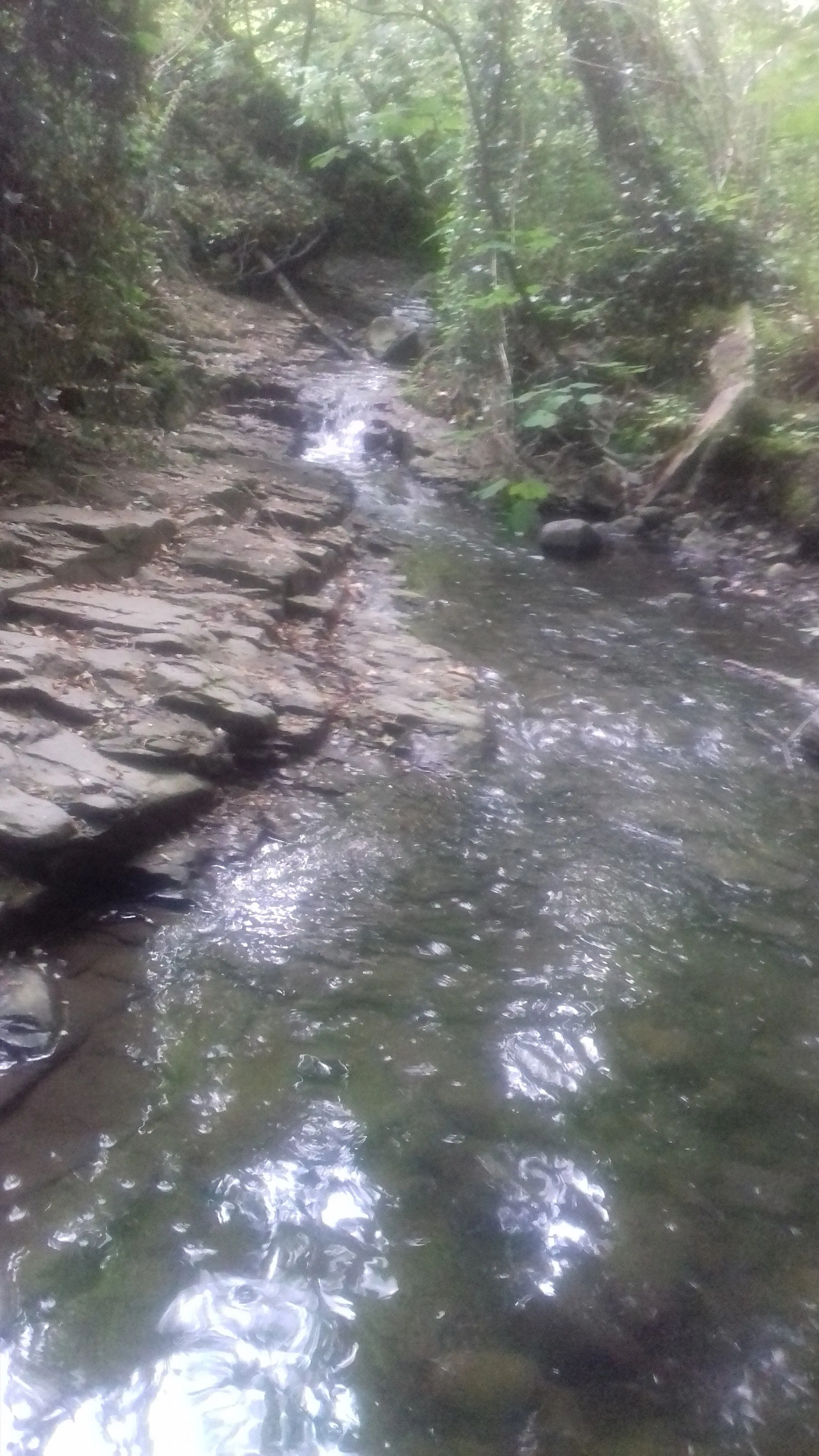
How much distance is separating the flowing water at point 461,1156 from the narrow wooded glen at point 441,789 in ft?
0.04

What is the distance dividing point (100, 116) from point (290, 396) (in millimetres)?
5002

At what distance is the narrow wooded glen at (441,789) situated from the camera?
268cm

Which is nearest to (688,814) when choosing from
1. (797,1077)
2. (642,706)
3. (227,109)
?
(642,706)

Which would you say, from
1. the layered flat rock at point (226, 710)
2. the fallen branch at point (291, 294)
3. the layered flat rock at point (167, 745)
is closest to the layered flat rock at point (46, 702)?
the layered flat rock at point (167, 745)

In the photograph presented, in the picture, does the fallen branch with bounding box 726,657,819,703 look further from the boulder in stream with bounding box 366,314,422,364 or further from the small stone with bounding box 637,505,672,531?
the boulder in stream with bounding box 366,314,422,364

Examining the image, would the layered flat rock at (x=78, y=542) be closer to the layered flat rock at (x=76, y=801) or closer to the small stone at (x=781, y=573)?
the layered flat rock at (x=76, y=801)

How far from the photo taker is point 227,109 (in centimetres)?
1686

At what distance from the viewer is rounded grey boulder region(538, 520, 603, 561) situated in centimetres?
910

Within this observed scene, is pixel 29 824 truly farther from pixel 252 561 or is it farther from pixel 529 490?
pixel 529 490

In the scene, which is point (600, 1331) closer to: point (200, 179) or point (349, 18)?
point (349, 18)

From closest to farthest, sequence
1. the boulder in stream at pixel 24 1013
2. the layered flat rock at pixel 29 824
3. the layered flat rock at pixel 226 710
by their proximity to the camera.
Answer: the boulder in stream at pixel 24 1013
the layered flat rock at pixel 29 824
the layered flat rock at pixel 226 710

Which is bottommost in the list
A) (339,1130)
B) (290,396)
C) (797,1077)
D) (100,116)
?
(339,1130)

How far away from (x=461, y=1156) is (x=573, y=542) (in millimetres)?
6735

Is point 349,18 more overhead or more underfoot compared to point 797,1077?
more overhead
